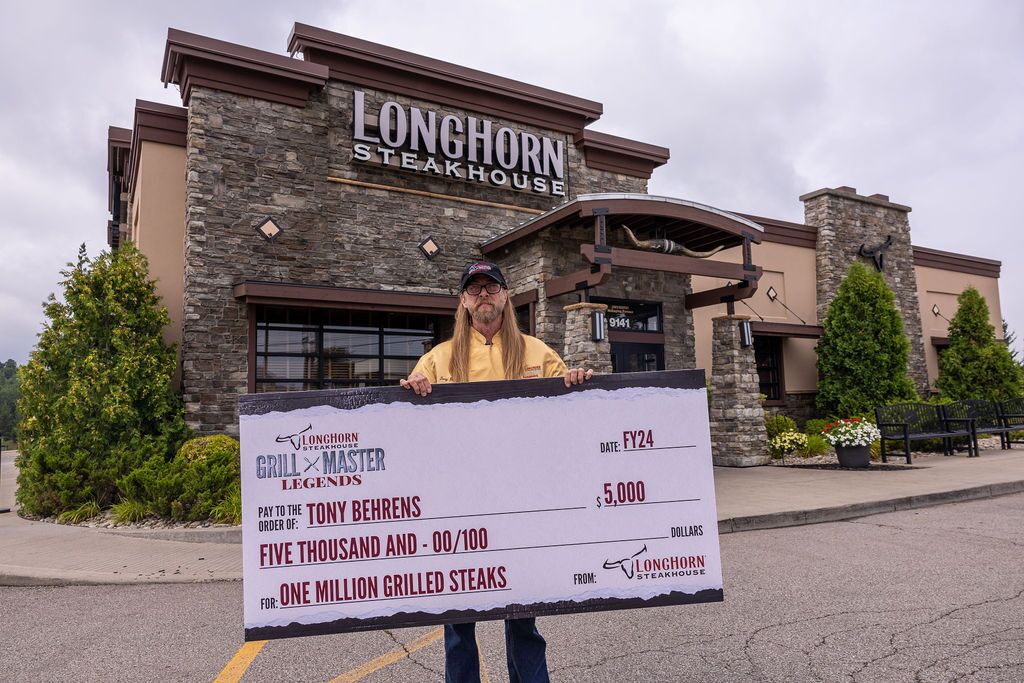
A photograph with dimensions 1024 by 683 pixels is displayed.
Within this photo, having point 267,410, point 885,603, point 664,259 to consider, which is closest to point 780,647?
point 885,603

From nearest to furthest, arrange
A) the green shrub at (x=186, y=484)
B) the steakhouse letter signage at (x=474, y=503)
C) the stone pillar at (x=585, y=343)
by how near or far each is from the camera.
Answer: the steakhouse letter signage at (x=474, y=503), the green shrub at (x=186, y=484), the stone pillar at (x=585, y=343)

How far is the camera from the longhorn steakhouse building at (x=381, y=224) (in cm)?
1188

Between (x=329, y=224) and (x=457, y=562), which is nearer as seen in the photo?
(x=457, y=562)

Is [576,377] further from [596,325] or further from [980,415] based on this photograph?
[980,415]

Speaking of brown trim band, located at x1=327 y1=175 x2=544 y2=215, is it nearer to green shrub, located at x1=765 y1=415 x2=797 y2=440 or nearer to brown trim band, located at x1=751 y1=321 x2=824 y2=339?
brown trim band, located at x1=751 y1=321 x2=824 y2=339

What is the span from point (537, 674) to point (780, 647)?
2.00m

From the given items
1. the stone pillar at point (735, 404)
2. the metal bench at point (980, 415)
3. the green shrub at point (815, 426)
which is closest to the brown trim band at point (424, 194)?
the stone pillar at point (735, 404)

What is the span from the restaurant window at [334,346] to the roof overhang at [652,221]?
107 inches

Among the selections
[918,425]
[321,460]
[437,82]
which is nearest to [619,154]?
[437,82]

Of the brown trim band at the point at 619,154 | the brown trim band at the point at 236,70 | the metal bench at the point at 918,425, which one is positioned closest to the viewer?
the brown trim band at the point at 236,70

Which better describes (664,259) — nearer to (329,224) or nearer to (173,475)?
(329,224)

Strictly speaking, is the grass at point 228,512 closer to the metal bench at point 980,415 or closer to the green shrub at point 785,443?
A: the green shrub at point 785,443

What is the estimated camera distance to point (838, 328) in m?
18.4

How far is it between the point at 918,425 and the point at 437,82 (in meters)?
13.4
